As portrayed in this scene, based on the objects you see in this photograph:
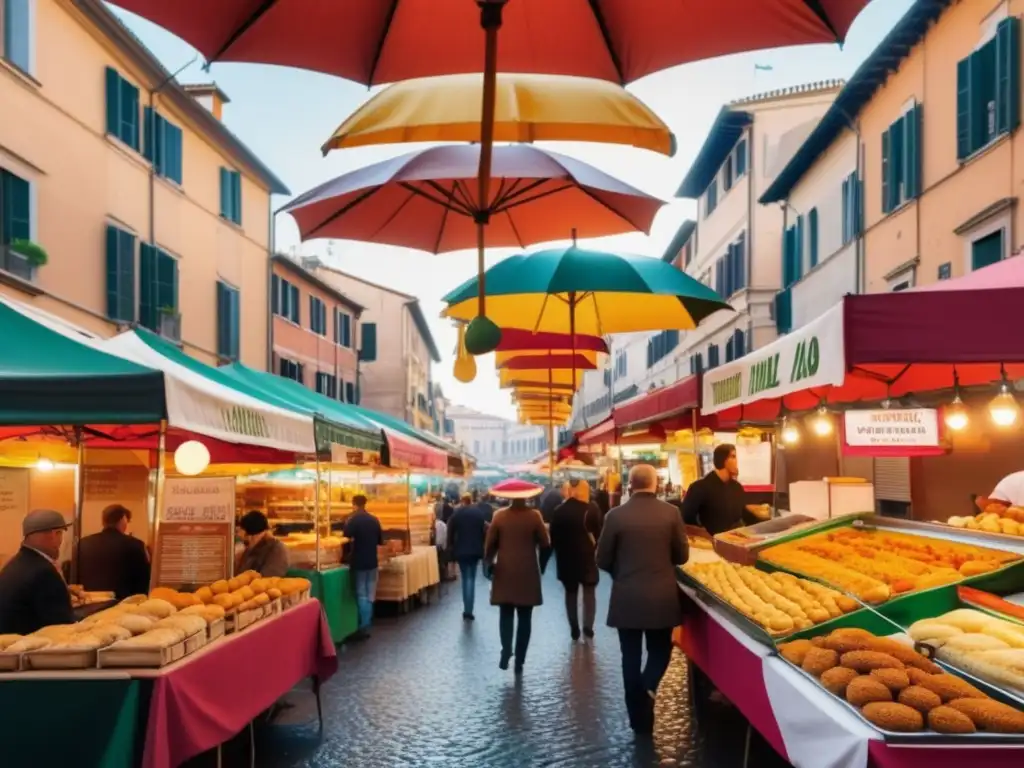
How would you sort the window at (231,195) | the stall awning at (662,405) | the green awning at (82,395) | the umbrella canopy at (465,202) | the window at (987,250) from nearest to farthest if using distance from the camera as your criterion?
the green awning at (82,395) → the umbrella canopy at (465,202) → the stall awning at (662,405) → the window at (987,250) → the window at (231,195)

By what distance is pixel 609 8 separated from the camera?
5078mm

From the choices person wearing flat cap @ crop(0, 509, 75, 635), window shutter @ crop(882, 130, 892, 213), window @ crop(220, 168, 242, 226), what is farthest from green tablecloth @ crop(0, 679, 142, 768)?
window @ crop(220, 168, 242, 226)

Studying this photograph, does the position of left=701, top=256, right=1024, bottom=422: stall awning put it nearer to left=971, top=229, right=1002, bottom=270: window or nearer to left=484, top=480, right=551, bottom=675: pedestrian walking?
left=484, top=480, right=551, bottom=675: pedestrian walking

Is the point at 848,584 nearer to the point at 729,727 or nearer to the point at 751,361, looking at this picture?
the point at 729,727

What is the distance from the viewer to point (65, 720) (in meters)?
4.92

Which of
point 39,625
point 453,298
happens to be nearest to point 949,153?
point 453,298

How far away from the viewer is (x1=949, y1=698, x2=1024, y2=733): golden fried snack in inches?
146

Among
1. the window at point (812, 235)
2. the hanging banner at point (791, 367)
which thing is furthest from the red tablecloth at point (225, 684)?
the window at point (812, 235)

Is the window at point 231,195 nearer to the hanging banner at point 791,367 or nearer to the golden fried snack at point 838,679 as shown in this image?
the hanging banner at point 791,367

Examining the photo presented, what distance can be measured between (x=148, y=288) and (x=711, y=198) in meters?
21.6

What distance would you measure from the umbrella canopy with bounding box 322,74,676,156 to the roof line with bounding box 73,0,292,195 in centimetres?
1132

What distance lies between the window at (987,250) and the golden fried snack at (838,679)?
11.3m

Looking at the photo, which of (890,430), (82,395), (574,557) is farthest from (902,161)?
(82,395)

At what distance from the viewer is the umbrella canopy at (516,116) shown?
6785 millimetres
